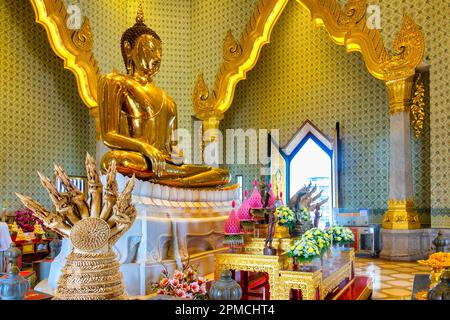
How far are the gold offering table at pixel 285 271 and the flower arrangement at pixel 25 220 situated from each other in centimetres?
466

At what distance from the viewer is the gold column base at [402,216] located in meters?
6.38

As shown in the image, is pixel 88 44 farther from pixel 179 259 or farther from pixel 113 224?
pixel 113 224

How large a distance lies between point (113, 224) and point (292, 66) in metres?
8.37

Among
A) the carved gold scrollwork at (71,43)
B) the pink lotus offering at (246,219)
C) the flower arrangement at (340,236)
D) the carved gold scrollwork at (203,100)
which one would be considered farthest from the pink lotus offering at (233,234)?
the carved gold scrollwork at (203,100)

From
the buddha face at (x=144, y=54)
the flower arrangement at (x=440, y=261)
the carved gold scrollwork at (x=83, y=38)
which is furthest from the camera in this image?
the carved gold scrollwork at (x=83, y=38)

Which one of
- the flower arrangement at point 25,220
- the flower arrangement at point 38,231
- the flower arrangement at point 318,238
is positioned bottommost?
the flower arrangement at point 38,231

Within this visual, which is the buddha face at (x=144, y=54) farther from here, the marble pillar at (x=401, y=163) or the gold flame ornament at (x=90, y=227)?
the marble pillar at (x=401, y=163)

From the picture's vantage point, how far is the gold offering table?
2748mm

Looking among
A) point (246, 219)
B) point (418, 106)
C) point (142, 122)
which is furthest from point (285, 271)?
point (418, 106)

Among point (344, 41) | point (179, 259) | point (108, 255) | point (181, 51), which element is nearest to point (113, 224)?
point (108, 255)

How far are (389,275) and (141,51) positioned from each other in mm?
3762

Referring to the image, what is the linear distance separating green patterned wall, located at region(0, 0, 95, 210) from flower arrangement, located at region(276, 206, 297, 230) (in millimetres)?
5358

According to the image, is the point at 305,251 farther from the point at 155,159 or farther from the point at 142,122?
the point at 142,122

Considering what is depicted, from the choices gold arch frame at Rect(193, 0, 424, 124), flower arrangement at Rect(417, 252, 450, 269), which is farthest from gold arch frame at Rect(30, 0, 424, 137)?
flower arrangement at Rect(417, 252, 450, 269)
